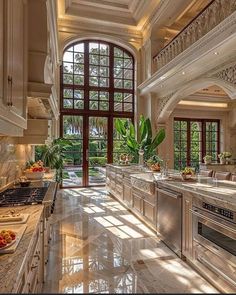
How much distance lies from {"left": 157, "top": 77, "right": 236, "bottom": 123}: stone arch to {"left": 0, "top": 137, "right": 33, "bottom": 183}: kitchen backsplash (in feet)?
14.4

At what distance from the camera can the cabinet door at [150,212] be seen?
3.93 metres

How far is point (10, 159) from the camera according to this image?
3285 mm

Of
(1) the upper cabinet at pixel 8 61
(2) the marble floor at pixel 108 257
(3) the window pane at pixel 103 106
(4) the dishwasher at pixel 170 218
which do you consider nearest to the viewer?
(1) the upper cabinet at pixel 8 61

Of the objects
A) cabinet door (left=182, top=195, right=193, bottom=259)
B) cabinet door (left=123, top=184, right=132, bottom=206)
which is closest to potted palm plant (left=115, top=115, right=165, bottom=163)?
cabinet door (left=123, top=184, right=132, bottom=206)

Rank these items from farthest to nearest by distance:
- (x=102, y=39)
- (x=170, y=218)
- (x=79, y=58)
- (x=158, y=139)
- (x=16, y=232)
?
(x=102, y=39), (x=79, y=58), (x=158, y=139), (x=170, y=218), (x=16, y=232)

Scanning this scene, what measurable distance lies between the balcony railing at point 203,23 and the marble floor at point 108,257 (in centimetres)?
441

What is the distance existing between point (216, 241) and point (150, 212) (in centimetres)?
176

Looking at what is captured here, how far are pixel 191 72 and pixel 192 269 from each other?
4876 mm

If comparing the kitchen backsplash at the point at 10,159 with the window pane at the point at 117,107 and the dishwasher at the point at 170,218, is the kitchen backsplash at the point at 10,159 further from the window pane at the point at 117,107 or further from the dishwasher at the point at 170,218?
the window pane at the point at 117,107

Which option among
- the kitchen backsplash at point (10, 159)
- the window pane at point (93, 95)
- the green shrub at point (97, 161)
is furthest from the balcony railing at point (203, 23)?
the kitchen backsplash at point (10, 159)

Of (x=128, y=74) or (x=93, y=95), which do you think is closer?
(x=93, y=95)

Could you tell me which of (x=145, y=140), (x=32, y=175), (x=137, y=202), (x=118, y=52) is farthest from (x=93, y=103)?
(x=32, y=175)

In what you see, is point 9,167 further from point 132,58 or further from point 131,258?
point 132,58

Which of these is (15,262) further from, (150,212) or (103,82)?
(103,82)
